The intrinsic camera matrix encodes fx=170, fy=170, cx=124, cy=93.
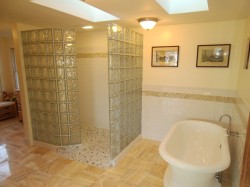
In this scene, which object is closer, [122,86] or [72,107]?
[122,86]

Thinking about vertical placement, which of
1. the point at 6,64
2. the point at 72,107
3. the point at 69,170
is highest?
the point at 6,64

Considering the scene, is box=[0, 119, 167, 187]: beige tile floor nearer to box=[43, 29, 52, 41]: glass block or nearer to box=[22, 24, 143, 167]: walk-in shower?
box=[22, 24, 143, 167]: walk-in shower

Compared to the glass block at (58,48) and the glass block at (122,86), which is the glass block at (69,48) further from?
the glass block at (122,86)

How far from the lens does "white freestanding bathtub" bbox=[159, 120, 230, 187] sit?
73.9 inches

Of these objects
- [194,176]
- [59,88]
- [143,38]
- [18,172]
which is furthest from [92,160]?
[143,38]

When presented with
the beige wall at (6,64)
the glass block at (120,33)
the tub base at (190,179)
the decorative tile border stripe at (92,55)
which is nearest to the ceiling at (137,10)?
the glass block at (120,33)

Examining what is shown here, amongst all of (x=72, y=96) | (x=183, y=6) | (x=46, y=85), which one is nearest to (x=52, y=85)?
(x=46, y=85)

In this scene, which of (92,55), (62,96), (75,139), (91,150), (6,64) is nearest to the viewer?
(62,96)

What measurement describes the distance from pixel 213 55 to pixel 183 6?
3.38 ft

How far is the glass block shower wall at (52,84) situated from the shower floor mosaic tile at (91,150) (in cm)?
16

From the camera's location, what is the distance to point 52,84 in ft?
9.80

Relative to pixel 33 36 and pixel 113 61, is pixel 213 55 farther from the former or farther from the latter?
pixel 33 36

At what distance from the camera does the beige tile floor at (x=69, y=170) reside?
7.72 ft

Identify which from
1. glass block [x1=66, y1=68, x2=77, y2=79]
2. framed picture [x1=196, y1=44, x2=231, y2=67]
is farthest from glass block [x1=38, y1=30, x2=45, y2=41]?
framed picture [x1=196, y1=44, x2=231, y2=67]
